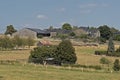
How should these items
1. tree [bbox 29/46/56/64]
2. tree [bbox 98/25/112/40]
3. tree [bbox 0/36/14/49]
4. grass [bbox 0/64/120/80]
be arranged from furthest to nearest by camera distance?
tree [bbox 98/25/112/40] < tree [bbox 0/36/14/49] < tree [bbox 29/46/56/64] < grass [bbox 0/64/120/80]

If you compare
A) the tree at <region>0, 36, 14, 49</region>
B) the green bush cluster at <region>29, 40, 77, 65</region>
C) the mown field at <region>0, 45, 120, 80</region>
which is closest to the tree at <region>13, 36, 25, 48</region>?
the tree at <region>0, 36, 14, 49</region>

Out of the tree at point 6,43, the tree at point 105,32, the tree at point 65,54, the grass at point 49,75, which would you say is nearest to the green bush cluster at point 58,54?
the tree at point 65,54

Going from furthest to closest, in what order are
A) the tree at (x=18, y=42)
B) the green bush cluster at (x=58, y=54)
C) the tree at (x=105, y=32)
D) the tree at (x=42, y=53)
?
the tree at (x=105, y=32), the tree at (x=18, y=42), the tree at (x=42, y=53), the green bush cluster at (x=58, y=54)

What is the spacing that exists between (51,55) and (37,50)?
266 cm

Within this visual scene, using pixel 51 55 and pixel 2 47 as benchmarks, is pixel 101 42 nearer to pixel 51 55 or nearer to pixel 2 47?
pixel 2 47

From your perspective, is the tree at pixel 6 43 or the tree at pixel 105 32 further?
the tree at pixel 105 32

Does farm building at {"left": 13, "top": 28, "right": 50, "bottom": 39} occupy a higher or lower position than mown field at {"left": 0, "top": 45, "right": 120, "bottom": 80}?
higher

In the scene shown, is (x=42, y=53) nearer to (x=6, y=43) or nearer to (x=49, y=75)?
(x=49, y=75)

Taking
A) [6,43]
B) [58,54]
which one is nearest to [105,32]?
[6,43]

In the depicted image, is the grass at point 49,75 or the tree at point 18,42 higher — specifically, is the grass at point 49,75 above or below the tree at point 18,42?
below

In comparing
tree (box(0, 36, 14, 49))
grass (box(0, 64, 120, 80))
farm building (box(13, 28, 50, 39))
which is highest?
farm building (box(13, 28, 50, 39))

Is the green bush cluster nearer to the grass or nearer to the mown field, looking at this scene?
the mown field

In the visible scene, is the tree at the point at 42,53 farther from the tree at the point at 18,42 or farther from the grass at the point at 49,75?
the tree at the point at 18,42

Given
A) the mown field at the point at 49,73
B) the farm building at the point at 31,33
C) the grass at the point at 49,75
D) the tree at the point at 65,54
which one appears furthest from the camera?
the farm building at the point at 31,33
